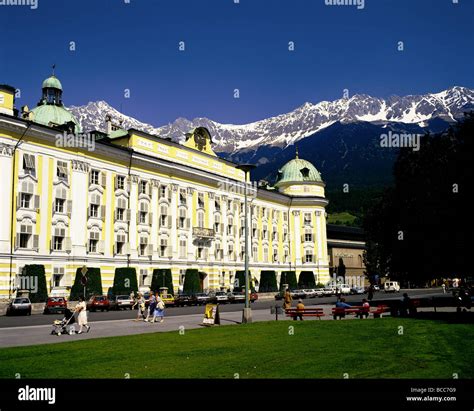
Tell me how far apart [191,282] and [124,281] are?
405 inches

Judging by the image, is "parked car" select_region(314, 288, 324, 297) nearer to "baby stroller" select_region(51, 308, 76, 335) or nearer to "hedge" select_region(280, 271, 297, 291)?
"hedge" select_region(280, 271, 297, 291)

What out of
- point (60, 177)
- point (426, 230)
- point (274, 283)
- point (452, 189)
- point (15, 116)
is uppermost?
point (15, 116)

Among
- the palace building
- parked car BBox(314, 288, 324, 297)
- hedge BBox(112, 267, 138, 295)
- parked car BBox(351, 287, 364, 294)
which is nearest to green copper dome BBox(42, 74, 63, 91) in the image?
the palace building

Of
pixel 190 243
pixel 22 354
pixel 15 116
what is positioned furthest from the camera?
pixel 190 243

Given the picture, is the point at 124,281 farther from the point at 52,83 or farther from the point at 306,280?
the point at 306,280

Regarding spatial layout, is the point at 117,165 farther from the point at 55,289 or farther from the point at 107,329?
the point at 107,329

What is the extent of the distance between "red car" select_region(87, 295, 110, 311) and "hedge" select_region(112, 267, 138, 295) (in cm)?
772

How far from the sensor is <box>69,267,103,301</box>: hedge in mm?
52719

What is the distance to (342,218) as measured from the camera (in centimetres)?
19025

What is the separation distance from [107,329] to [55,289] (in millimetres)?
26131

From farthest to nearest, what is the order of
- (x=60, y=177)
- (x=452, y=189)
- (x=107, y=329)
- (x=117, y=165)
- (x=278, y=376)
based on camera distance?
(x=117, y=165)
(x=60, y=177)
(x=452, y=189)
(x=107, y=329)
(x=278, y=376)
